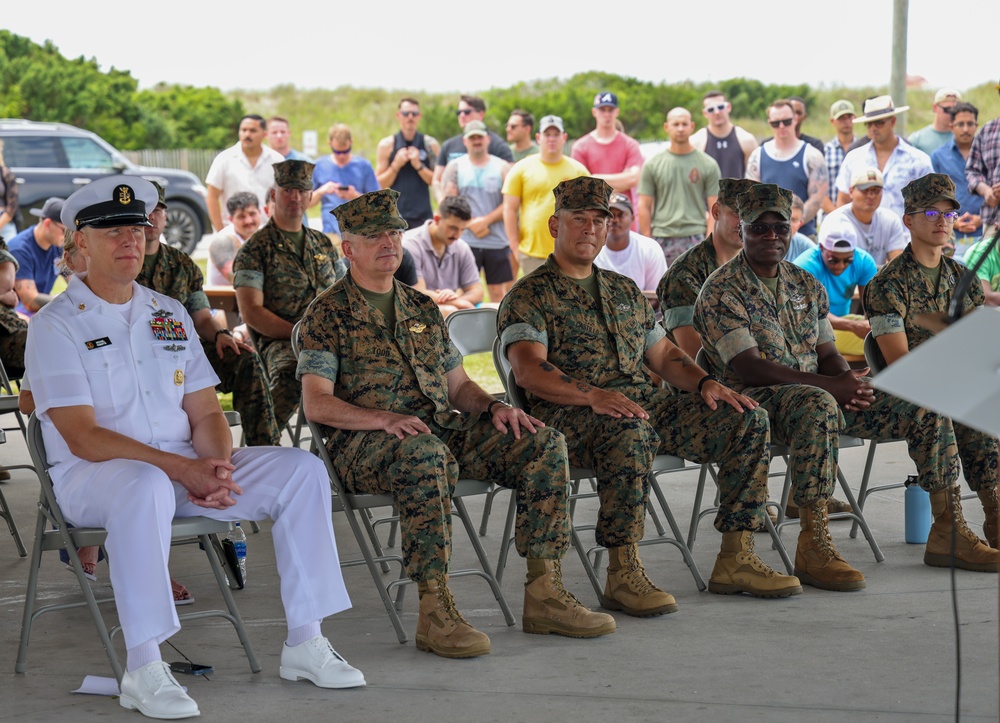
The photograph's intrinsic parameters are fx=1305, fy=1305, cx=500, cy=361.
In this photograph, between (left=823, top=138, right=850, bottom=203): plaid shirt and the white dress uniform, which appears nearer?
the white dress uniform

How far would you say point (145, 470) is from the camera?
3.70m

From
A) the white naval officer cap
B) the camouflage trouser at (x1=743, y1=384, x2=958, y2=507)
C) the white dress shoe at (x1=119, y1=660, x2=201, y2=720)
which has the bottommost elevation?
the white dress shoe at (x1=119, y1=660, x2=201, y2=720)

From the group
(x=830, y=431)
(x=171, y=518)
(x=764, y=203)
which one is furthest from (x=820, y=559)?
(x=171, y=518)

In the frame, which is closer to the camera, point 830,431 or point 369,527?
point 369,527

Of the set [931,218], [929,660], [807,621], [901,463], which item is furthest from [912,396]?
[901,463]

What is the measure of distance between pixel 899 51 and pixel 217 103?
25.2 meters

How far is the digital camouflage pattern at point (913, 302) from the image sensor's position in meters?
5.50

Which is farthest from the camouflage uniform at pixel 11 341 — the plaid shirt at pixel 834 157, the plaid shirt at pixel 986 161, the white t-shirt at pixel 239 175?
the plaid shirt at pixel 834 157

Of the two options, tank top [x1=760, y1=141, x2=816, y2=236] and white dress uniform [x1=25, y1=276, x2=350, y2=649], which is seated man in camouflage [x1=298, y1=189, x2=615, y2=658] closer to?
white dress uniform [x1=25, y1=276, x2=350, y2=649]

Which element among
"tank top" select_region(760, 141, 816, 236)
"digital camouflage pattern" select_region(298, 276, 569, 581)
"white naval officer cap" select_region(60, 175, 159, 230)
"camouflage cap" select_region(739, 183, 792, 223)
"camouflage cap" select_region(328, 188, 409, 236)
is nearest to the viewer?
"white naval officer cap" select_region(60, 175, 159, 230)

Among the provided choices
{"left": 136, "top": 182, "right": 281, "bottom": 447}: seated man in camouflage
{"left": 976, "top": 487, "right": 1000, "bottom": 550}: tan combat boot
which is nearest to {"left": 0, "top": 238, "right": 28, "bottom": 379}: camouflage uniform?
{"left": 136, "top": 182, "right": 281, "bottom": 447}: seated man in camouflage

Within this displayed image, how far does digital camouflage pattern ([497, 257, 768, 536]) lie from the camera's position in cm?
481

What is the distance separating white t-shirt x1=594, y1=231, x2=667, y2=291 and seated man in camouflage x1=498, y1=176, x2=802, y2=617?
2684 millimetres

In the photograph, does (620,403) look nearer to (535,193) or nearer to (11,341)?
(11,341)
